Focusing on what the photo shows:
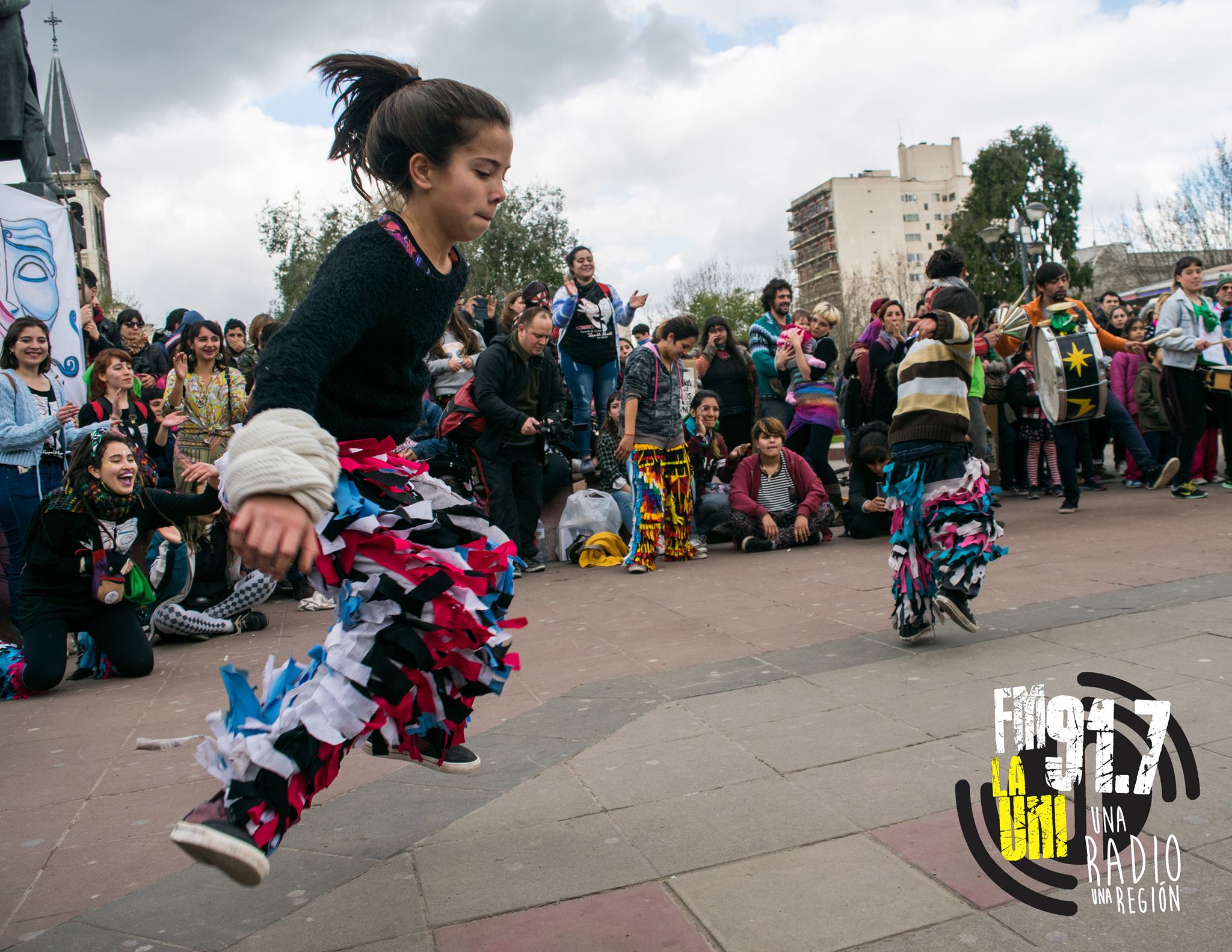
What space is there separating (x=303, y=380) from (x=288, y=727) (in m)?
0.72

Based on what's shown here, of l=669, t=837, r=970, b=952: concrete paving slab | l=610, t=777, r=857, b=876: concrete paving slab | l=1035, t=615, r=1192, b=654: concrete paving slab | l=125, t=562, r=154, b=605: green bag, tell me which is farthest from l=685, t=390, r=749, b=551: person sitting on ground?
l=669, t=837, r=970, b=952: concrete paving slab

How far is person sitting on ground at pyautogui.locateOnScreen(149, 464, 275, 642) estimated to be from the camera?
674 cm

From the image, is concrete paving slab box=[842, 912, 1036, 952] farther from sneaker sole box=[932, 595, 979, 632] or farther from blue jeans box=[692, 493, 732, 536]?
blue jeans box=[692, 493, 732, 536]

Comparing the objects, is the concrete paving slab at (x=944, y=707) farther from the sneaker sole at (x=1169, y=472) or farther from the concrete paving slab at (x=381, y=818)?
the sneaker sole at (x=1169, y=472)

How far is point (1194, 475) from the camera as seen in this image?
1048 centimetres

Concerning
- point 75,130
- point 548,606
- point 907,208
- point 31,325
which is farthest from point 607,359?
point 907,208

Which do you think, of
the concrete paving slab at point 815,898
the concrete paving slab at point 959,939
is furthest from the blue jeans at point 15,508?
the concrete paving slab at point 959,939

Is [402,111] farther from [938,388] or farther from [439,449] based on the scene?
[439,449]

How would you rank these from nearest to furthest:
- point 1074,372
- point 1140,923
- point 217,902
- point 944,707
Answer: point 1140,923 → point 217,902 → point 944,707 → point 1074,372

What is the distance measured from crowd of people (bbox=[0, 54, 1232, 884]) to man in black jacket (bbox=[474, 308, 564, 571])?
25mm

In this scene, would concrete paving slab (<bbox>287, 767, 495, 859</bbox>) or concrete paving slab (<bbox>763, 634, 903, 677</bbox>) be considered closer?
concrete paving slab (<bbox>287, 767, 495, 859</bbox>)

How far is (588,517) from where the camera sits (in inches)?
347

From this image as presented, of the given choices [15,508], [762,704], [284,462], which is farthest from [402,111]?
[15,508]

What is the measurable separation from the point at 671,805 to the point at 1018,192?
59573mm
